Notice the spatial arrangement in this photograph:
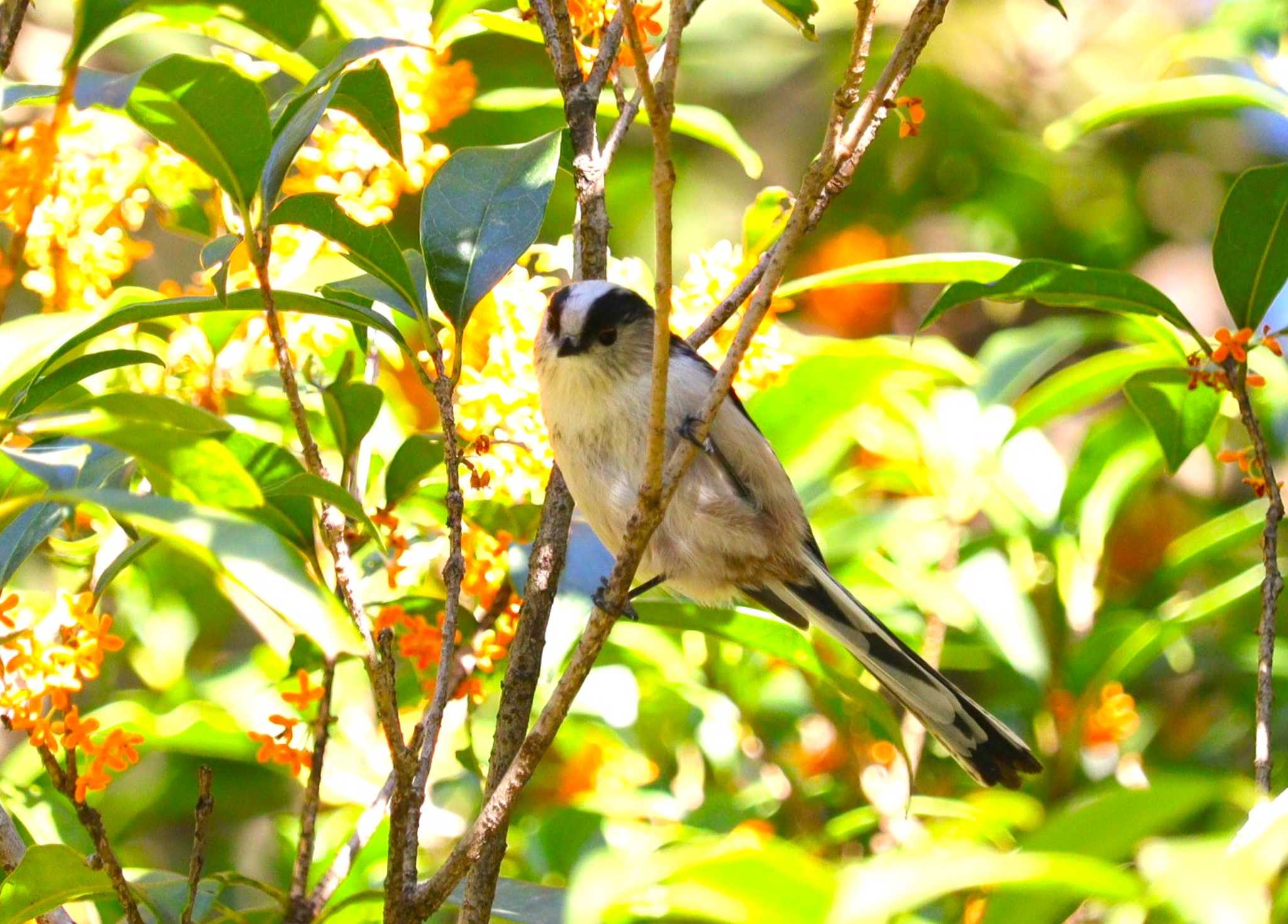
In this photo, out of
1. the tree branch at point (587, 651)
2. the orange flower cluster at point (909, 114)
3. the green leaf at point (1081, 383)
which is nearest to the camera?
the tree branch at point (587, 651)

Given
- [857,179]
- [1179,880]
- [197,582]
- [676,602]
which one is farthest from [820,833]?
[857,179]

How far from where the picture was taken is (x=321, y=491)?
1.55 metres

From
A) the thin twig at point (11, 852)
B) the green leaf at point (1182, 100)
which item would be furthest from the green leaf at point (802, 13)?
the thin twig at point (11, 852)

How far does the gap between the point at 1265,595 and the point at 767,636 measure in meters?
0.83

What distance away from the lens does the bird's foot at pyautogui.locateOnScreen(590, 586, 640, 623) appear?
5.30 ft

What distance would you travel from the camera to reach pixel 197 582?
276 centimetres

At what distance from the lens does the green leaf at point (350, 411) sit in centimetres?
201

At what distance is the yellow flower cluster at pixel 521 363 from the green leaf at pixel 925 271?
15cm

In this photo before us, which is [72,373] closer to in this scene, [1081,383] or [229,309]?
Answer: [229,309]

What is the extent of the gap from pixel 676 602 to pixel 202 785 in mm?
1084

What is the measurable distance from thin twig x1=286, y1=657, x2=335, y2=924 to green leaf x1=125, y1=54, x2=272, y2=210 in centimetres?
65

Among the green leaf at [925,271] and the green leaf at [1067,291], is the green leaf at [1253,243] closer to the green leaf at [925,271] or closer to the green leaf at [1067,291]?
the green leaf at [1067,291]

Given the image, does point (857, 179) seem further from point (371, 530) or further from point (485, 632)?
point (371, 530)

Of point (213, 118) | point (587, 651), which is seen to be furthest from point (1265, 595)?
point (213, 118)
